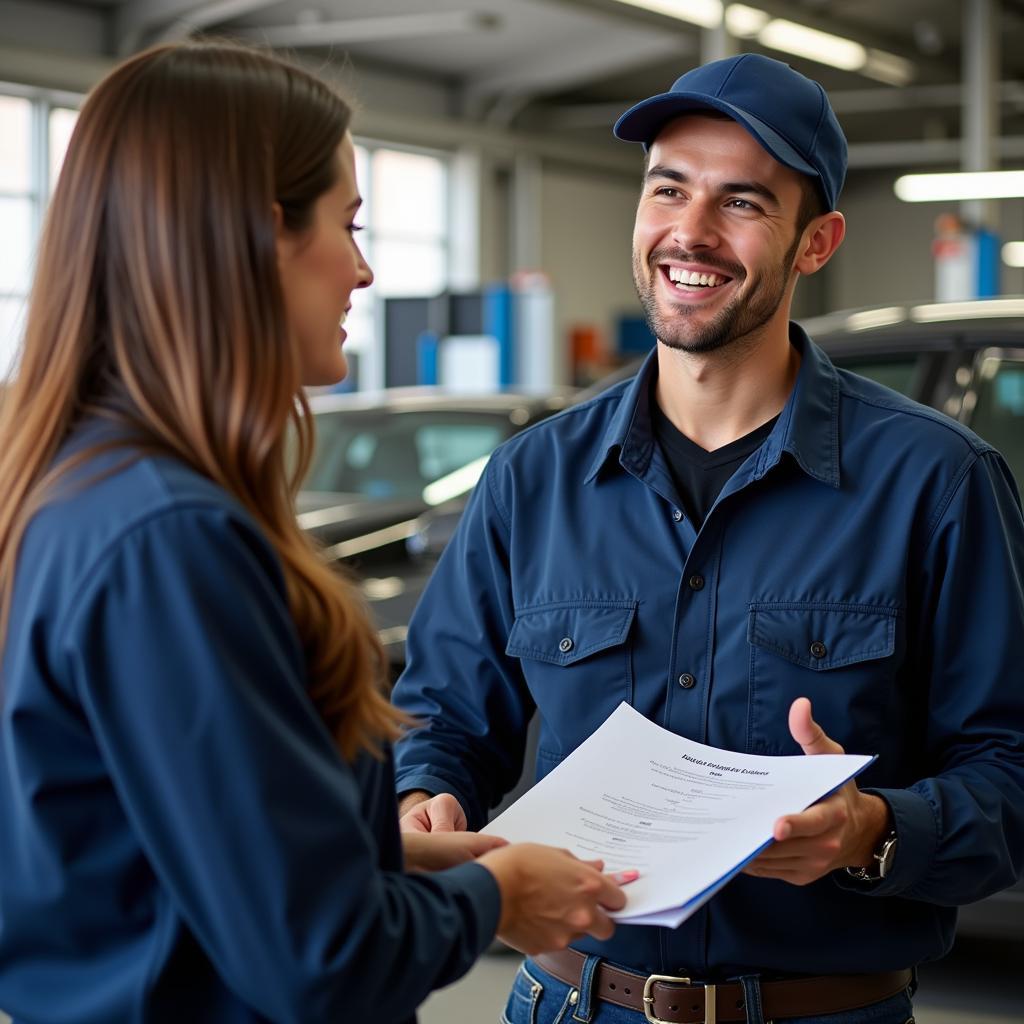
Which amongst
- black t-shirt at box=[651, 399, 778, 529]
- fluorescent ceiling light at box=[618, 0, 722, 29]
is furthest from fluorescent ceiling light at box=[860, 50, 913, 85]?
black t-shirt at box=[651, 399, 778, 529]

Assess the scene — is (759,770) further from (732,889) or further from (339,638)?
(339,638)

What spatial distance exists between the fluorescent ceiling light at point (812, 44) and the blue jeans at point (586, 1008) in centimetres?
1220

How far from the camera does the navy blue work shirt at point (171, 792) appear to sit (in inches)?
40.0

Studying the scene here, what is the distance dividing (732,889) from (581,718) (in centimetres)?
27

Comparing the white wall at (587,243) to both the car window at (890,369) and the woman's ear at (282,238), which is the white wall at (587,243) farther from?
the woman's ear at (282,238)

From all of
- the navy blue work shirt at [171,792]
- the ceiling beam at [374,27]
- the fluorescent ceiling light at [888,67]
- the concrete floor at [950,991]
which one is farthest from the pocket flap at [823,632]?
the fluorescent ceiling light at [888,67]

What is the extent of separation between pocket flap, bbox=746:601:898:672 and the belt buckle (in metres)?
0.38

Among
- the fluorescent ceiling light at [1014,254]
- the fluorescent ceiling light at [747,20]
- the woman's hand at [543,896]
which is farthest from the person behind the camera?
the fluorescent ceiling light at [1014,254]

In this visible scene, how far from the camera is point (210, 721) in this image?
1019 mm

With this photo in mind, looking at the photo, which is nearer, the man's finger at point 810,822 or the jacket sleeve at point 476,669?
the man's finger at point 810,822

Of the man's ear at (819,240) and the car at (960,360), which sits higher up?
the man's ear at (819,240)

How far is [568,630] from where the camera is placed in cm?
180

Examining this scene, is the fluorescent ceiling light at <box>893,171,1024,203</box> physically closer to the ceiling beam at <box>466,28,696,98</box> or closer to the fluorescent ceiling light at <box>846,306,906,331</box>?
the ceiling beam at <box>466,28,696,98</box>

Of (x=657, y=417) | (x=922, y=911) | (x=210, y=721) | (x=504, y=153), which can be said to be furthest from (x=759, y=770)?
(x=504, y=153)
